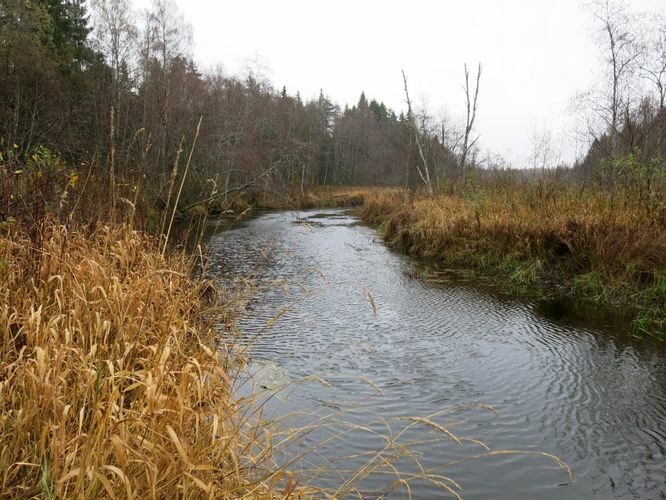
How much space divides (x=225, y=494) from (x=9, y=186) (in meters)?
2.98

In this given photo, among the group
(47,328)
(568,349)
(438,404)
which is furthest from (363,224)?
(47,328)

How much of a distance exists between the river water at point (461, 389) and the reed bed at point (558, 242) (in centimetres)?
92

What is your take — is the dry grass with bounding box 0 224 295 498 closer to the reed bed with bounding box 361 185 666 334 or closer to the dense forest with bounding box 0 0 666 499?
the dense forest with bounding box 0 0 666 499

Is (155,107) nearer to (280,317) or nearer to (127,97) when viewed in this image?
(127,97)

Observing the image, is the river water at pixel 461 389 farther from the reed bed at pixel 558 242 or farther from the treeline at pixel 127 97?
the treeline at pixel 127 97

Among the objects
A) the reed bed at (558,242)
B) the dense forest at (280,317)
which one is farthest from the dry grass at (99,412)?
the reed bed at (558,242)

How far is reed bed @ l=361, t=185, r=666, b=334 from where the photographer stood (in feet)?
21.1

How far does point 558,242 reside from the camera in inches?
305

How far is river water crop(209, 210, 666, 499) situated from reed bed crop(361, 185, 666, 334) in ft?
3.02

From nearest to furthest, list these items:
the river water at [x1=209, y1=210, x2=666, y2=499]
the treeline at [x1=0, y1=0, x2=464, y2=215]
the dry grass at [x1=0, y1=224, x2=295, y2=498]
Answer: the dry grass at [x1=0, y1=224, x2=295, y2=498], the river water at [x1=209, y1=210, x2=666, y2=499], the treeline at [x1=0, y1=0, x2=464, y2=215]

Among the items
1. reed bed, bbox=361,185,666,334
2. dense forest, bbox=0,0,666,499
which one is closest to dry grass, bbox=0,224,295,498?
dense forest, bbox=0,0,666,499

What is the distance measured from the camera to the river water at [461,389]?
275 centimetres

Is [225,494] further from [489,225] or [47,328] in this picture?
[489,225]

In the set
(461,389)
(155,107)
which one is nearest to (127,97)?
(155,107)
